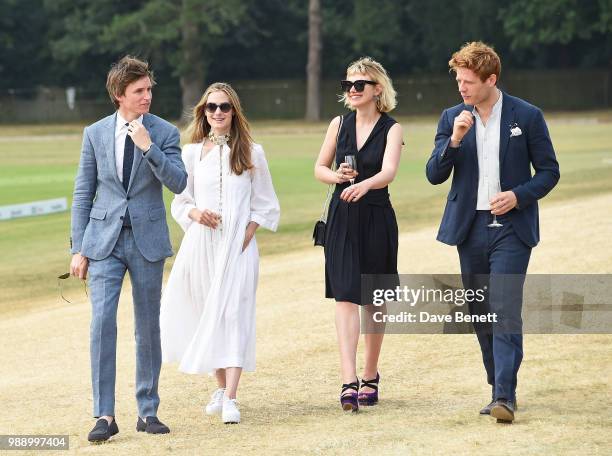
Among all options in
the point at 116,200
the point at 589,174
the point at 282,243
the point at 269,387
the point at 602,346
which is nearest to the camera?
the point at 116,200

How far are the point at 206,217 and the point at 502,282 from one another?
1.70 metres

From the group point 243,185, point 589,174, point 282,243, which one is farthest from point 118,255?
point 589,174

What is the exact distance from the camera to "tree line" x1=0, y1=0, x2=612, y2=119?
69500 mm

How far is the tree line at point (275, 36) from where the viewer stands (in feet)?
228

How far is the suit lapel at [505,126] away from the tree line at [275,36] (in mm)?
61698

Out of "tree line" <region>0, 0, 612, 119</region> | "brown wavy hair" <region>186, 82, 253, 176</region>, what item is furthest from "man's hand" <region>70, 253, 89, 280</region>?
"tree line" <region>0, 0, 612, 119</region>

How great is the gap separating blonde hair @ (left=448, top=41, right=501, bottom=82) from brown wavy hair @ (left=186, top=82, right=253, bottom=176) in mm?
1268

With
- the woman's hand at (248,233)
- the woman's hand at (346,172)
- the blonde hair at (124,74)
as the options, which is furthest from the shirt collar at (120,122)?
the woman's hand at (346,172)

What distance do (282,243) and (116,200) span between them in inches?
470

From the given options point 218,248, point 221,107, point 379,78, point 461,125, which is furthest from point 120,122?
point 461,125

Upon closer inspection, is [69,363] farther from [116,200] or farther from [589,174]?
[589,174]

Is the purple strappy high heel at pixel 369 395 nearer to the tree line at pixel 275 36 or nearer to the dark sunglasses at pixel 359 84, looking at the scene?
the dark sunglasses at pixel 359 84

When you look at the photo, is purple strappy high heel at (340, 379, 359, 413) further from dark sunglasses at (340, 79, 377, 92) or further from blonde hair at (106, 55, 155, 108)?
blonde hair at (106, 55, 155, 108)

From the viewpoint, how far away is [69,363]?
10133 millimetres
